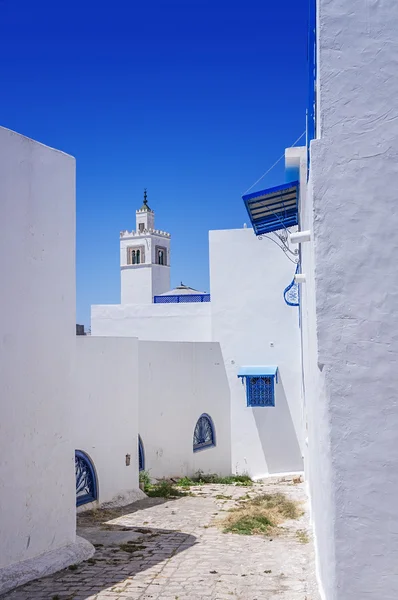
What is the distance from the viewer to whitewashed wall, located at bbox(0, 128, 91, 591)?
252 inches

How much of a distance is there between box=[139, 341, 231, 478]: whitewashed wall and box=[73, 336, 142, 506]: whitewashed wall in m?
1.83

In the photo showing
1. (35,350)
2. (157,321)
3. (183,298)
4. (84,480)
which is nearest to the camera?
(35,350)

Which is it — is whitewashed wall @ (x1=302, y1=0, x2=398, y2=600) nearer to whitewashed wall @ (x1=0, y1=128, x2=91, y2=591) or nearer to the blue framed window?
whitewashed wall @ (x1=0, y1=128, x2=91, y2=591)

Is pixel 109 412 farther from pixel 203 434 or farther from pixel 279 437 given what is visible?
pixel 279 437

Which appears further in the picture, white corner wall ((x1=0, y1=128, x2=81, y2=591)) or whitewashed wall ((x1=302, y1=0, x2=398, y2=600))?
white corner wall ((x1=0, y1=128, x2=81, y2=591))

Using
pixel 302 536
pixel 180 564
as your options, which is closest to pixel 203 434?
pixel 302 536

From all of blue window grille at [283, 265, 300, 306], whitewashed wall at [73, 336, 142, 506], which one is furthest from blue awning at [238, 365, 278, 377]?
whitewashed wall at [73, 336, 142, 506]

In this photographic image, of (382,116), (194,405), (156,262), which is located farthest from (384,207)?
(156,262)

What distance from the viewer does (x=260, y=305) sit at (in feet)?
51.3

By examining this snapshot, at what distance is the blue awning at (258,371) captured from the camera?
49.7 feet

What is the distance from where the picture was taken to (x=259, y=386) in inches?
606

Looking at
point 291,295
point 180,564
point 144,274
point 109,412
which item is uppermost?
point 144,274

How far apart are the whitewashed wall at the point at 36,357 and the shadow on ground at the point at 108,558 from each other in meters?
0.22

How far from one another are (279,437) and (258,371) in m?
1.56
